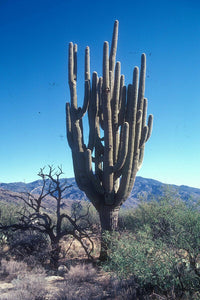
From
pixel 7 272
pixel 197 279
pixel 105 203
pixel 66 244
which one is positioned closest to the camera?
pixel 197 279

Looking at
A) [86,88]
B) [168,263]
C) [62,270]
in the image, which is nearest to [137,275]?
[168,263]

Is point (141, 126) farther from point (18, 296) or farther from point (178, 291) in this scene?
point (18, 296)

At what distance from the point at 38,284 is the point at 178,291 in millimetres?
2913

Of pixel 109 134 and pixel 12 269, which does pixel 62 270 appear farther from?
pixel 109 134

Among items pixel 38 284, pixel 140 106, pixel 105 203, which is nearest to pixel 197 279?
pixel 38 284

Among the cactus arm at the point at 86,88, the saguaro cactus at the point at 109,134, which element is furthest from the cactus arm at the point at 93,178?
the cactus arm at the point at 86,88

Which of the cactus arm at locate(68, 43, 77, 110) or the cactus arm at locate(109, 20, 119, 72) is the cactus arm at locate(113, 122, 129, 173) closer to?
the cactus arm at locate(68, 43, 77, 110)

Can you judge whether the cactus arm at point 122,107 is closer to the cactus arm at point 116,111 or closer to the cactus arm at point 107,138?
the cactus arm at point 116,111

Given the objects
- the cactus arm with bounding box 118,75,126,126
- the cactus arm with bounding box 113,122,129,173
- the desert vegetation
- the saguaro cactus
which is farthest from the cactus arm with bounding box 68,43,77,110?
the desert vegetation

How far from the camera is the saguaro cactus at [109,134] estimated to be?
798 centimetres

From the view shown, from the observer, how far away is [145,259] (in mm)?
5031

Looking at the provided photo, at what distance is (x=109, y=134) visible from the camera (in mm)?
7957

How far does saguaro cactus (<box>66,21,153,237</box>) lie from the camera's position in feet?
26.2

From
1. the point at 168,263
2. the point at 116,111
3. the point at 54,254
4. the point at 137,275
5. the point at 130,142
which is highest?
the point at 116,111
